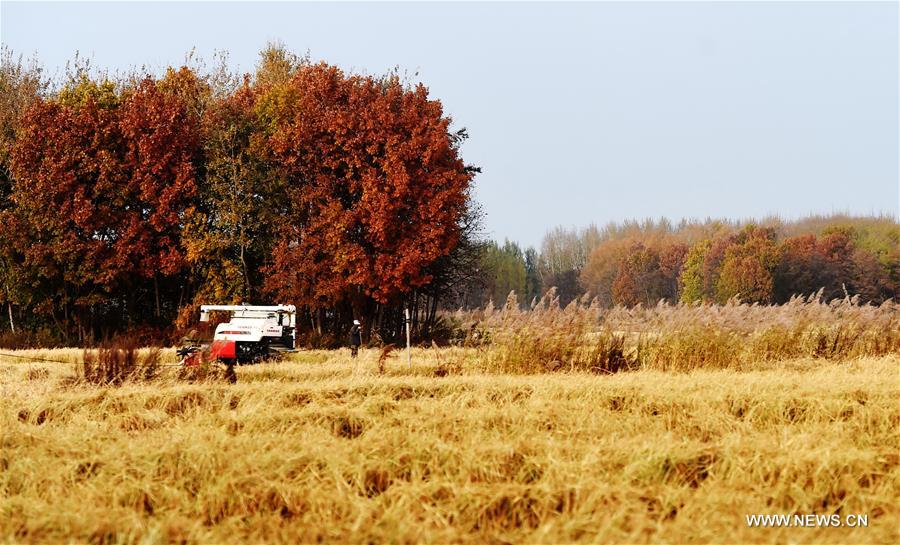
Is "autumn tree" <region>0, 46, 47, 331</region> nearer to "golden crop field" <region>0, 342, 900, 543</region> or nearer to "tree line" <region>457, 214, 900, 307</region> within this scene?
"golden crop field" <region>0, 342, 900, 543</region>

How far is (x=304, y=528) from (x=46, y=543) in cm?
174

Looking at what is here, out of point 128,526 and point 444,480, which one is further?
point 444,480

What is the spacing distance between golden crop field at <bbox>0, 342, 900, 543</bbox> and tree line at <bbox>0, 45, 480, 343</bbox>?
13.6 meters

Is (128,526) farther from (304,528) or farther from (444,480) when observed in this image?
(444,480)

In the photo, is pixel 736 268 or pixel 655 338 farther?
pixel 736 268

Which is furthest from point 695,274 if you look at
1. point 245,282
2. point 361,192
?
point 245,282

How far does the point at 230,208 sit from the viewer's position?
25750 millimetres

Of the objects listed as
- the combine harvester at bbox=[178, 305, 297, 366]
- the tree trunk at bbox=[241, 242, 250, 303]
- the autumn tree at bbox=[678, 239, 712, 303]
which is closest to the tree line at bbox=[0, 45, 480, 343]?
the tree trunk at bbox=[241, 242, 250, 303]

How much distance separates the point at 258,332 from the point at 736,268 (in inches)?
1950

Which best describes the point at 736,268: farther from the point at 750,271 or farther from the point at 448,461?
the point at 448,461

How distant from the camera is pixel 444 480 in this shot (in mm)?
7613

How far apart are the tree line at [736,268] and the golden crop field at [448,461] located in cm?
3377

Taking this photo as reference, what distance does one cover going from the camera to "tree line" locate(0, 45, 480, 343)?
2486 centimetres

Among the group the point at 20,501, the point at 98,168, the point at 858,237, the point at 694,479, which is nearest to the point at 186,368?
the point at 20,501
